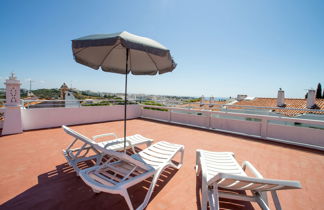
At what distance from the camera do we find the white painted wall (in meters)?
5.05

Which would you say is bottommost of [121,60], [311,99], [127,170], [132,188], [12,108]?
[132,188]

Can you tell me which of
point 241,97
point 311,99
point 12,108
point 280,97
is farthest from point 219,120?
point 241,97

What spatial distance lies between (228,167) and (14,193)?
2.77 m

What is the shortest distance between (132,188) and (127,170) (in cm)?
30

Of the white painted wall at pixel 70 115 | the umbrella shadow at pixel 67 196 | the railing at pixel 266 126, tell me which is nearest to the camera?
the umbrella shadow at pixel 67 196

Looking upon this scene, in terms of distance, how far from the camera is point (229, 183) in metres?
A: 1.51

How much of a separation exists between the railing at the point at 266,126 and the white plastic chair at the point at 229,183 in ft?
10.1

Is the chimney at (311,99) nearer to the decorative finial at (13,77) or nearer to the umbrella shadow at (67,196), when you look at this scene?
the umbrella shadow at (67,196)

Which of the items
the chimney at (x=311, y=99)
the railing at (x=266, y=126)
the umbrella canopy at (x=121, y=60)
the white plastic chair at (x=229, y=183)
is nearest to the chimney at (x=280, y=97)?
the chimney at (x=311, y=99)

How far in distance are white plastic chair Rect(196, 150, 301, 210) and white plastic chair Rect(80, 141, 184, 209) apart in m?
0.58

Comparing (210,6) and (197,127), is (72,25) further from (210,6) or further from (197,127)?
(197,127)

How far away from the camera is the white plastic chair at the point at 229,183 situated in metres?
1.25

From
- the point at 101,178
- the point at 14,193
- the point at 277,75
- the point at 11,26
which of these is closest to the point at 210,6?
the point at 101,178

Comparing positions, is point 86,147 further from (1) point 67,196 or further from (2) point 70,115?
(2) point 70,115
